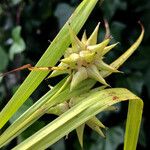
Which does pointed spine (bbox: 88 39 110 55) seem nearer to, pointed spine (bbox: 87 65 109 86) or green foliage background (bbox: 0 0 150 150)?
pointed spine (bbox: 87 65 109 86)

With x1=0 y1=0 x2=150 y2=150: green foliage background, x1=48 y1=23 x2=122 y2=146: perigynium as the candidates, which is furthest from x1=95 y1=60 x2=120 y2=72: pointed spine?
x1=0 y1=0 x2=150 y2=150: green foliage background

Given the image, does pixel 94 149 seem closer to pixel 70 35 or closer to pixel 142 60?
pixel 142 60

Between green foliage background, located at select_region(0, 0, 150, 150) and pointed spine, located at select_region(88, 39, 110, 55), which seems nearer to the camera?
pointed spine, located at select_region(88, 39, 110, 55)

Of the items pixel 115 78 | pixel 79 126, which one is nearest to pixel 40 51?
pixel 115 78

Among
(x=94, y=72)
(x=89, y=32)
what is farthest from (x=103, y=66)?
(x=89, y=32)

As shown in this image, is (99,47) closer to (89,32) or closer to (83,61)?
(83,61)

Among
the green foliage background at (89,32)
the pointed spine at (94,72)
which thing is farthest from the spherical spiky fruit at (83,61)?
the green foliage background at (89,32)

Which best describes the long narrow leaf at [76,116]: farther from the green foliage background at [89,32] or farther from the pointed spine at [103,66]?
the green foliage background at [89,32]

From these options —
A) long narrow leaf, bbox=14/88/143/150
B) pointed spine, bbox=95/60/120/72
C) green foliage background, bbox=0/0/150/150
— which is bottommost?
green foliage background, bbox=0/0/150/150
